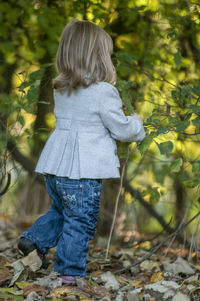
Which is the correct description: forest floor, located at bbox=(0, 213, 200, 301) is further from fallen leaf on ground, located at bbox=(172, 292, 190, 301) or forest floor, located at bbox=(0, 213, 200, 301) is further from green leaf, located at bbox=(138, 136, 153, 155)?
green leaf, located at bbox=(138, 136, 153, 155)

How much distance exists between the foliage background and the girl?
0.25 metres

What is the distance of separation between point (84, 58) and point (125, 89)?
0.50 m

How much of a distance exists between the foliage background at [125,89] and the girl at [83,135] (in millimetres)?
254

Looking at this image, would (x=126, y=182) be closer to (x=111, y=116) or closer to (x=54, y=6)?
(x=111, y=116)

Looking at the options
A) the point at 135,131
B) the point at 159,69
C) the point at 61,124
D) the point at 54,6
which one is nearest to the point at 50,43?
the point at 54,6

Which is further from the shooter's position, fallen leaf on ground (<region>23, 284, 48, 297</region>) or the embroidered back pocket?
the embroidered back pocket

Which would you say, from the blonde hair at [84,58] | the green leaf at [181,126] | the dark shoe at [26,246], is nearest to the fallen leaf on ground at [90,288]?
the dark shoe at [26,246]

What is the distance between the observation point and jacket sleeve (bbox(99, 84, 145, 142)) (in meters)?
2.10

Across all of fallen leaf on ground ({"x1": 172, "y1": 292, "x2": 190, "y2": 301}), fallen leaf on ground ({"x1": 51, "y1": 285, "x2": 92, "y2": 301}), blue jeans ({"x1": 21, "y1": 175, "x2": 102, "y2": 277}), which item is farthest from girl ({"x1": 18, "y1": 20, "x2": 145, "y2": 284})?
fallen leaf on ground ({"x1": 172, "y1": 292, "x2": 190, "y2": 301})

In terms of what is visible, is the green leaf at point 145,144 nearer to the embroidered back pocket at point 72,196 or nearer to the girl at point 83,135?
the girl at point 83,135

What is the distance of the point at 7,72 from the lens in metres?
2.81

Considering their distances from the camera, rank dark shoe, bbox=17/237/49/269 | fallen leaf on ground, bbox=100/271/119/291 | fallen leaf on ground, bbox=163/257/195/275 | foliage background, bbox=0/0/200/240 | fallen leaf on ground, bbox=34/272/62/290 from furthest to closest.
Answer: foliage background, bbox=0/0/200/240, fallen leaf on ground, bbox=163/257/195/275, dark shoe, bbox=17/237/49/269, fallen leaf on ground, bbox=100/271/119/291, fallen leaf on ground, bbox=34/272/62/290

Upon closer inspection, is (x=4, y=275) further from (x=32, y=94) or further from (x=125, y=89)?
(x=125, y=89)

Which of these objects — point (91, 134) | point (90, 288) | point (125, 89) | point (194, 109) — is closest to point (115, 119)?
point (91, 134)
